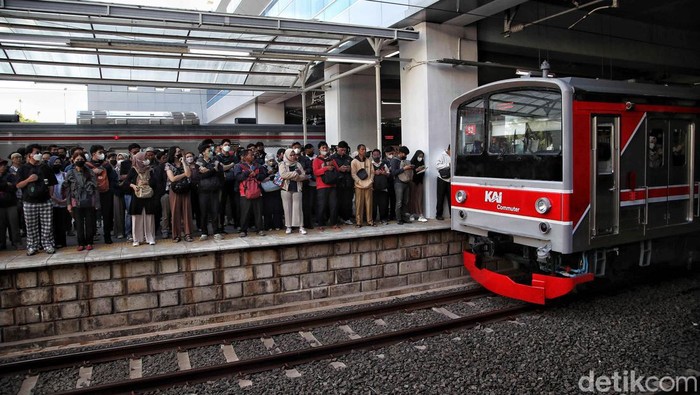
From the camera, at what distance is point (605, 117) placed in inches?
257

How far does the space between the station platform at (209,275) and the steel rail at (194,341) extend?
90cm

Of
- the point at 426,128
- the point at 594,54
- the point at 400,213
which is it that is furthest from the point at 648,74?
the point at 400,213

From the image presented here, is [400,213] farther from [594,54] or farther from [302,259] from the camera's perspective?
[594,54]

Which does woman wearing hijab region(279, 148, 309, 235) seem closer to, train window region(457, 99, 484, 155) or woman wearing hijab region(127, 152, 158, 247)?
woman wearing hijab region(127, 152, 158, 247)

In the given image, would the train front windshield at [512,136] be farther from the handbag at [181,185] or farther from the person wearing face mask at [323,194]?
the handbag at [181,185]

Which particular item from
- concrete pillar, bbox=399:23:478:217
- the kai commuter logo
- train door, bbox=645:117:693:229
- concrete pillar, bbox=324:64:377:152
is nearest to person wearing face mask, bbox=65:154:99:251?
the kai commuter logo

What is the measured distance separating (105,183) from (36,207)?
1335 mm

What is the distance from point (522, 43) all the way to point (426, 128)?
390 centimetres

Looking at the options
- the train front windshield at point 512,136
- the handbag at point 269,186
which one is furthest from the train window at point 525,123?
the handbag at point 269,186

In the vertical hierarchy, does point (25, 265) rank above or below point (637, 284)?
above

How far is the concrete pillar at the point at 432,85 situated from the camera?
33.5 ft

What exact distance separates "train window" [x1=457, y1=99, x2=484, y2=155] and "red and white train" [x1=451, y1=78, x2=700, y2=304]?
2 centimetres

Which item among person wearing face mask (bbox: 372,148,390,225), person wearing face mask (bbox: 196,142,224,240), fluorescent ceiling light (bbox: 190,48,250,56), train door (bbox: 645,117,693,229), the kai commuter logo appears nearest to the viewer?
the kai commuter logo

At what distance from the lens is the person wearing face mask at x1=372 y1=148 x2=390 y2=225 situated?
9391 mm
